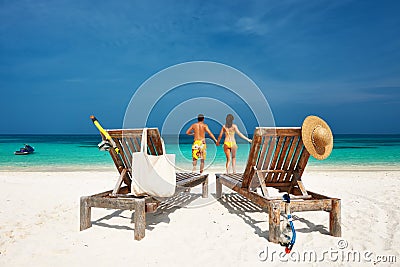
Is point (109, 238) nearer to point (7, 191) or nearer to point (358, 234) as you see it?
point (358, 234)

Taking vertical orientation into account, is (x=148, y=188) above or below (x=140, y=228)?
above

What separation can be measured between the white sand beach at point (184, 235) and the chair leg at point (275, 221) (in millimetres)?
116

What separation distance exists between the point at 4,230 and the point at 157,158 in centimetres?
236

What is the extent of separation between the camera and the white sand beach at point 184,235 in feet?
10.9

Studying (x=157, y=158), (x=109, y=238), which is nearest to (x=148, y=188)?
(x=157, y=158)

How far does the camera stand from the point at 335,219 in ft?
13.2

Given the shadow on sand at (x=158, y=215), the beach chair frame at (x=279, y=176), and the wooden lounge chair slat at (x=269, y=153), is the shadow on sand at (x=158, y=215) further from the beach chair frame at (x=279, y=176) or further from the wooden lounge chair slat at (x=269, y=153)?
the wooden lounge chair slat at (x=269, y=153)

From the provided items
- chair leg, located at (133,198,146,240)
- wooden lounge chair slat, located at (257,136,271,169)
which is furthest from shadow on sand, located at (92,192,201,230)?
wooden lounge chair slat, located at (257,136,271,169)

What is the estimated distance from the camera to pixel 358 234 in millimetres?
4082

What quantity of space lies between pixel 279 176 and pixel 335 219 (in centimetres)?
112

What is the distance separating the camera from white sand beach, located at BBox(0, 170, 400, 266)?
10.9ft

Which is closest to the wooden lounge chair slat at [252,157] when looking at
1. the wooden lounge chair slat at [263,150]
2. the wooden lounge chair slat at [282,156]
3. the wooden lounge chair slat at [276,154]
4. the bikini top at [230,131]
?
the wooden lounge chair slat at [263,150]

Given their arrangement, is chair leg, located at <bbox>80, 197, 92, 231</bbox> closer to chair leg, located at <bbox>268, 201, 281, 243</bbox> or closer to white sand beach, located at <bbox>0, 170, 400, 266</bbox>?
white sand beach, located at <bbox>0, 170, 400, 266</bbox>

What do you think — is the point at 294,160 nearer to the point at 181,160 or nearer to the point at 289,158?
the point at 289,158
